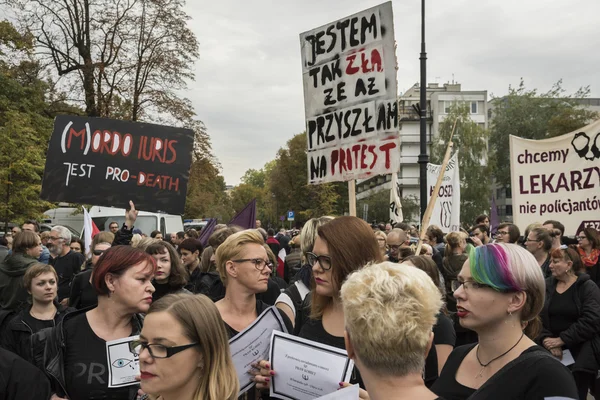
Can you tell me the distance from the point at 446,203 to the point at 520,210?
3.53 meters

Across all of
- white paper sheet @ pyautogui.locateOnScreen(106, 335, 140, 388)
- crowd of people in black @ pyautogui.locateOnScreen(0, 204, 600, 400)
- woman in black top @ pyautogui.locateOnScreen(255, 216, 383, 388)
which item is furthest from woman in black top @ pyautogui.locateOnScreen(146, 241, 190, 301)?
woman in black top @ pyautogui.locateOnScreen(255, 216, 383, 388)

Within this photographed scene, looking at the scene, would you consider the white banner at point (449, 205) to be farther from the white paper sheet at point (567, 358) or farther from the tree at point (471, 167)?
the tree at point (471, 167)

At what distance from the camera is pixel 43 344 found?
11.0ft

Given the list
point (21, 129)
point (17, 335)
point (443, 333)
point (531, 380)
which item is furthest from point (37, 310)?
point (21, 129)

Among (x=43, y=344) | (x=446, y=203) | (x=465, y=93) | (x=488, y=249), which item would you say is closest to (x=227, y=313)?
(x=43, y=344)

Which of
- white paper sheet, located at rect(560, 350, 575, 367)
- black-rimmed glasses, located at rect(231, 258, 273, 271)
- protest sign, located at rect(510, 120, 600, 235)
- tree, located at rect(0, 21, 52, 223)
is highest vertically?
tree, located at rect(0, 21, 52, 223)

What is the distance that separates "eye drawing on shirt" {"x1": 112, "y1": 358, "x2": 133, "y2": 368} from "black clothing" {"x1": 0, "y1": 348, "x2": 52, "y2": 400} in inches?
25.6

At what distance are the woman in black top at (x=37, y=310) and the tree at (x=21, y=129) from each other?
15.5 m

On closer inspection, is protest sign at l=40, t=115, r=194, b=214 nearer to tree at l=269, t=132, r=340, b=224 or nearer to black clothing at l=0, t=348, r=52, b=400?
black clothing at l=0, t=348, r=52, b=400

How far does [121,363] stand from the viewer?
10.5ft

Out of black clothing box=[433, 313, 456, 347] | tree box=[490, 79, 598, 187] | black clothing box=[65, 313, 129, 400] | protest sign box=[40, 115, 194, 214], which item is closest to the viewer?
black clothing box=[65, 313, 129, 400]

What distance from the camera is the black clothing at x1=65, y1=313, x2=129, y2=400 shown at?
10.3 ft

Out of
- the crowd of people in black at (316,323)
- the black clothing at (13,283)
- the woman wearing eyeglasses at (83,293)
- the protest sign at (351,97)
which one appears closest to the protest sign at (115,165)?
the black clothing at (13,283)

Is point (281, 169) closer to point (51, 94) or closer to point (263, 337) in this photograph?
point (51, 94)
